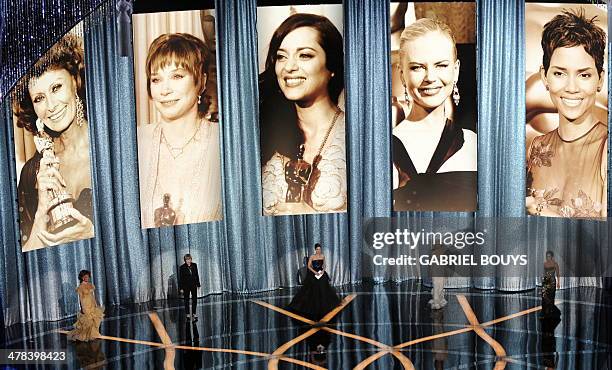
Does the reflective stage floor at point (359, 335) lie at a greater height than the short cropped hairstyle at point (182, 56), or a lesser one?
lesser

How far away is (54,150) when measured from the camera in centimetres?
1365

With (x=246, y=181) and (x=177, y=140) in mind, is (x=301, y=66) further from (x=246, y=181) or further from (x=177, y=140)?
(x=177, y=140)

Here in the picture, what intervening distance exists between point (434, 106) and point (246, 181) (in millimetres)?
3521

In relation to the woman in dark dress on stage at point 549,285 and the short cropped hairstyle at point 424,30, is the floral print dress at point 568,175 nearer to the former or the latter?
the woman in dark dress on stage at point 549,285

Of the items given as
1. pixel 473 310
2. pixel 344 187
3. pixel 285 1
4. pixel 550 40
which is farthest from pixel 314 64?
pixel 473 310

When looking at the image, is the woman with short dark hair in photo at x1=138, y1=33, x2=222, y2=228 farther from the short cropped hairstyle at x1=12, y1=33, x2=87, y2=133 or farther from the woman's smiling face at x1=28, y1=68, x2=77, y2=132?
the woman's smiling face at x1=28, y1=68, x2=77, y2=132

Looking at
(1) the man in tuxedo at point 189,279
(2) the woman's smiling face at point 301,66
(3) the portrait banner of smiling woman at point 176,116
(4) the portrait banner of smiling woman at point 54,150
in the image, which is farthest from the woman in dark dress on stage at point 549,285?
(4) the portrait banner of smiling woman at point 54,150

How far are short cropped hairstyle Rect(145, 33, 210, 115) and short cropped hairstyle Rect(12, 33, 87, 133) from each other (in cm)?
117

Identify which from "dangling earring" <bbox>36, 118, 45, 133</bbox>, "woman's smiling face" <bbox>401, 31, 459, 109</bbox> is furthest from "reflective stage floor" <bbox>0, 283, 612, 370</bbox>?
"woman's smiling face" <bbox>401, 31, 459, 109</bbox>

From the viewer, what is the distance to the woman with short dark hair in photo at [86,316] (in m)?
13.0

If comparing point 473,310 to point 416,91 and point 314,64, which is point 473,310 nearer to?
point 416,91

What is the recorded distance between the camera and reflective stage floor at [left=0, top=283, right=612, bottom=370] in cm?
1163

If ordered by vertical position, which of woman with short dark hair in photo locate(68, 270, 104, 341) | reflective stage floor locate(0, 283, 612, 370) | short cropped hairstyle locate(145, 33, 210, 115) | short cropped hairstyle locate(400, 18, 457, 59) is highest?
short cropped hairstyle locate(400, 18, 457, 59)

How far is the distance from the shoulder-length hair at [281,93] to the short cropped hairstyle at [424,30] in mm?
1130
